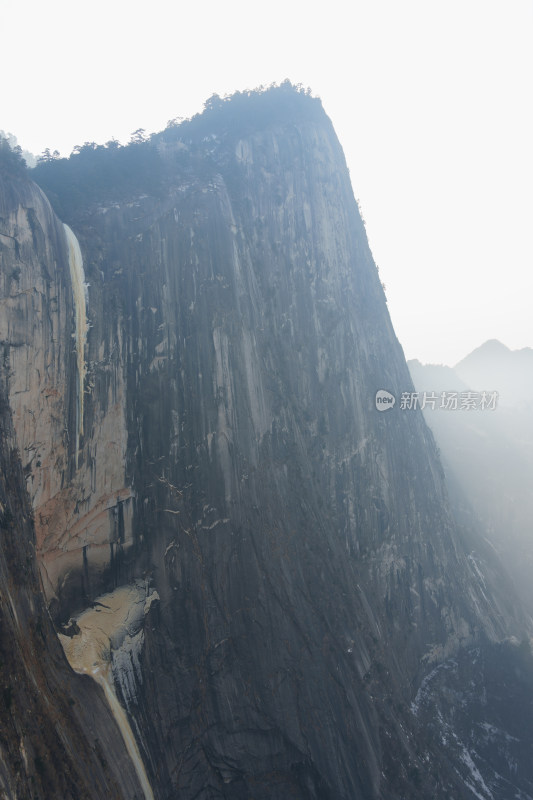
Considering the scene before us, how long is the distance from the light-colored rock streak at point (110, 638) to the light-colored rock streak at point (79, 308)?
22.3 ft

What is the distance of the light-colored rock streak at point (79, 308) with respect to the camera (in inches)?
834

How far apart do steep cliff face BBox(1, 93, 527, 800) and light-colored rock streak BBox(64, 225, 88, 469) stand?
1.29ft

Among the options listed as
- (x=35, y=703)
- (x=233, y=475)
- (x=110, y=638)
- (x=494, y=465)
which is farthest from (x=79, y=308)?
(x=494, y=465)

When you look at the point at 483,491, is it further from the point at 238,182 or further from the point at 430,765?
the point at 238,182

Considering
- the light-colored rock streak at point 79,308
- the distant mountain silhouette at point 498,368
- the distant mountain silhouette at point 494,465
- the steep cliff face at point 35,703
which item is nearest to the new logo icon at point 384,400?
the light-colored rock streak at point 79,308

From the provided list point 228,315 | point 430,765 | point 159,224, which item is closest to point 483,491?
point 430,765

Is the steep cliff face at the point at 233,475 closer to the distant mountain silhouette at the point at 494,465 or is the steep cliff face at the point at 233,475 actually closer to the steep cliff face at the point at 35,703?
the steep cliff face at the point at 35,703

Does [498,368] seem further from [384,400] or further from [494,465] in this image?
[384,400]

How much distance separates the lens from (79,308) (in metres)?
22.2

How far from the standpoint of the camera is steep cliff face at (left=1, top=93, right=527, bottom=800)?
1992 cm

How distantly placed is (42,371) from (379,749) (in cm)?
2341

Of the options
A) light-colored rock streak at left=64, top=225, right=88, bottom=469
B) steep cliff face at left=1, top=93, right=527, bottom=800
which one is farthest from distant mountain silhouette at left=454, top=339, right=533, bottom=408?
light-colored rock streak at left=64, top=225, right=88, bottom=469

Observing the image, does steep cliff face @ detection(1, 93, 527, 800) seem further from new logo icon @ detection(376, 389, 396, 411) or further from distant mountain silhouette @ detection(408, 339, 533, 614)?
distant mountain silhouette @ detection(408, 339, 533, 614)

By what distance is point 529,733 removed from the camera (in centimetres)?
3036
